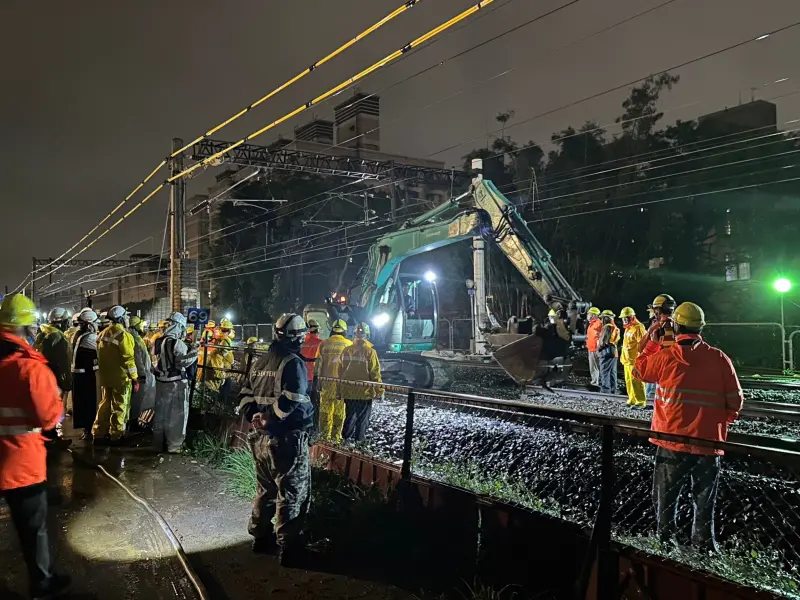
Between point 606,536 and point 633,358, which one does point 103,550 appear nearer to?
point 606,536

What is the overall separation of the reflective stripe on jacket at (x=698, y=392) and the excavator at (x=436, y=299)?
5985mm

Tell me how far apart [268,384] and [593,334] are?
951 cm

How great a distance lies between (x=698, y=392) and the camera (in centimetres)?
446

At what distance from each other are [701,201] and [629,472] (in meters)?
18.9

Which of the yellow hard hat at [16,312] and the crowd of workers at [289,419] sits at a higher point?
the yellow hard hat at [16,312]

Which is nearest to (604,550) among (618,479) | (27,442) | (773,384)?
(27,442)

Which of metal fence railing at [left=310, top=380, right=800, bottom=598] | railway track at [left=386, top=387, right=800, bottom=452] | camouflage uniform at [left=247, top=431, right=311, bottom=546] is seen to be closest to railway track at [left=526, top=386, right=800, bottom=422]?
railway track at [left=386, top=387, right=800, bottom=452]

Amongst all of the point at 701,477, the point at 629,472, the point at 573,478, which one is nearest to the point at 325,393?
the point at 573,478

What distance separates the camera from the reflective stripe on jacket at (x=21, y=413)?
12.5 ft

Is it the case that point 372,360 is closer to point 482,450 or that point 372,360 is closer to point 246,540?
point 482,450

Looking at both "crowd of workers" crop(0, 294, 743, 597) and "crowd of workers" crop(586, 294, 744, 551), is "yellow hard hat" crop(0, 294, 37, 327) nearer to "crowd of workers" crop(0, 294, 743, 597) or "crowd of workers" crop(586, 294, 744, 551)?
"crowd of workers" crop(0, 294, 743, 597)

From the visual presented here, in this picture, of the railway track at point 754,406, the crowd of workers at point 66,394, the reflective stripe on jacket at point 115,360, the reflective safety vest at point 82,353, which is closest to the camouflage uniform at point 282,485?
the crowd of workers at point 66,394

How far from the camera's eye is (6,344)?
12.8 ft

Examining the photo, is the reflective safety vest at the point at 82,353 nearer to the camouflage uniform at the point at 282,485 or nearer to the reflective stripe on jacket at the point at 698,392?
the camouflage uniform at the point at 282,485
